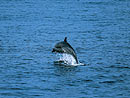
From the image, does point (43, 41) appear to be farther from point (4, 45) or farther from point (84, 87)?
point (84, 87)

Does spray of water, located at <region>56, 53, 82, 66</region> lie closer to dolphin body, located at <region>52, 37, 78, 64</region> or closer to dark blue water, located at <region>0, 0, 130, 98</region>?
dark blue water, located at <region>0, 0, 130, 98</region>

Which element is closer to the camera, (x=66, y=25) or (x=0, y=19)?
(x=66, y=25)

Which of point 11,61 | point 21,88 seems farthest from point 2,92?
point 11,61

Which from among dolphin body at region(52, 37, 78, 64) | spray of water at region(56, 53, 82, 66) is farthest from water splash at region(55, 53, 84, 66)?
dolphin body at region(52, 37, 78, 64)

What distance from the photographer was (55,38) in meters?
39.9

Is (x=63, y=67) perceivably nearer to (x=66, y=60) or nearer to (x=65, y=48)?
(x=65, y=48)

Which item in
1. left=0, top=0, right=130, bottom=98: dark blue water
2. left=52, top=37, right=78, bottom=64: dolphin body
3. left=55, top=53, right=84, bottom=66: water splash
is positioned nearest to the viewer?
left=0, top=0, right=130, bottom=98: dark blue water

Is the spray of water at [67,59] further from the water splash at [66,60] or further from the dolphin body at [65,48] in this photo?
the dolphin body at [65,48]

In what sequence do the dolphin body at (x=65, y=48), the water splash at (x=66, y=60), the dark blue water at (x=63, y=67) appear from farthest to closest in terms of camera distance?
1. the water splash at (x=66, y=60)
2. the dolphin body at (x=65, y=48)
3. the dark blue water at (x=63, y=67)

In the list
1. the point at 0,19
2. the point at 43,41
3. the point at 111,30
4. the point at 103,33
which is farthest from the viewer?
the point at 0,19

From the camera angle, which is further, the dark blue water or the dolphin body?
the dolphin body

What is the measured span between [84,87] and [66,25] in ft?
97.8

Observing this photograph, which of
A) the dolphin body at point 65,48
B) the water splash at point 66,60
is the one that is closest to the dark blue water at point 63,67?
the water splash at point 66,60

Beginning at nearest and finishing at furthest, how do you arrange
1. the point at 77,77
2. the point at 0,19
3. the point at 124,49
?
the point at 77,77, the point at 124,49, the point at 0,19
